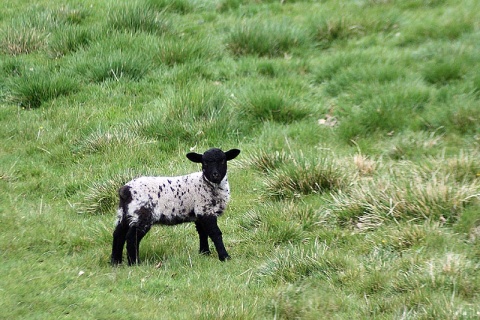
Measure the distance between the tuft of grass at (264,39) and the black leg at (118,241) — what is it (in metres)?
5.80

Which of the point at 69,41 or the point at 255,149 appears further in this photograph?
the point at 69,41

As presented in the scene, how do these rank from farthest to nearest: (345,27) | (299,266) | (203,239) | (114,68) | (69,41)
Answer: (345,27) < (69,41) < (114,68) < (203,239) < (299,266)

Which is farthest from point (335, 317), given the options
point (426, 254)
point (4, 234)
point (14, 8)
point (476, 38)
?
point (14, 8)

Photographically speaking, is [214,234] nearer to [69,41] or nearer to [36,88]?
[36,88]

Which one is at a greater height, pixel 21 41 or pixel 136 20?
pixel 136 20

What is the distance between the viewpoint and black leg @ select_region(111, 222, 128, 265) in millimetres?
6555

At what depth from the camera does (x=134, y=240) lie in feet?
21.2

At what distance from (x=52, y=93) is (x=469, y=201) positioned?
6219mm

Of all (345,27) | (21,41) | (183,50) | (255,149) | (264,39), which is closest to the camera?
(255,149)

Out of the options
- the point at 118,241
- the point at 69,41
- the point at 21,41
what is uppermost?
the point at 118,241

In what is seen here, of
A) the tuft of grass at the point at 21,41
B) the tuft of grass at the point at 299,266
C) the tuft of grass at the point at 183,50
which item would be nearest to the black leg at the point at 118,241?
the tuft of grass at the point at 299,266

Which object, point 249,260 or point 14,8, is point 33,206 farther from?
point 14,8

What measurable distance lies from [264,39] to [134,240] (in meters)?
6.15

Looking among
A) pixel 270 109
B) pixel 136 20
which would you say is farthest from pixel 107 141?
pixel 136 20
